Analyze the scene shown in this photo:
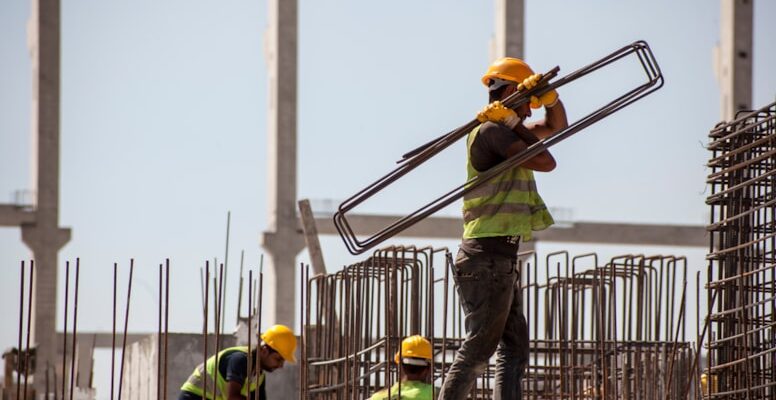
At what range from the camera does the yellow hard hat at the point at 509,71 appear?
26.4 feet

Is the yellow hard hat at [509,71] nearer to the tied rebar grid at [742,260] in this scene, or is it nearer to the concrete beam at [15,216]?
the tied rebar grid at [742,260]

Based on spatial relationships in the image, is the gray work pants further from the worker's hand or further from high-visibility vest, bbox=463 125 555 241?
the worker's hand

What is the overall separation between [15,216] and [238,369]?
21.9 metres

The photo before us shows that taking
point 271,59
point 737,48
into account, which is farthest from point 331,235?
point 737,48

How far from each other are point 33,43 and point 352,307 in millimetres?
21970

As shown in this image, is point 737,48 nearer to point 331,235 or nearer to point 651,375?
point 331,235

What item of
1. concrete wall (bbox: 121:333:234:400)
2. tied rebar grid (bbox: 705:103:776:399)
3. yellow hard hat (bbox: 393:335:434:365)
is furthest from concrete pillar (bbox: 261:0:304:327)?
tied rebar grid (bbox: 705:103:776:399)

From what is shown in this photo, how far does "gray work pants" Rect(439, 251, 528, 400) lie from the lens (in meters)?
7.97

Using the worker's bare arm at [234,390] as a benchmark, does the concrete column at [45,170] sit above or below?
above

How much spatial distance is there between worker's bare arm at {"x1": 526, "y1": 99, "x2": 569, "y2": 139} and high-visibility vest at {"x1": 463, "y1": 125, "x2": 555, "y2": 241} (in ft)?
0.85

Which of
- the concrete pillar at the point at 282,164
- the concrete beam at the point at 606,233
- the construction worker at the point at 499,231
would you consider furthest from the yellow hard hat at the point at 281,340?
the concrete beam at the point at 606,233

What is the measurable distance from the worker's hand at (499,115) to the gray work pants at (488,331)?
80cm

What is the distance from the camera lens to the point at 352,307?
11406 millimetres

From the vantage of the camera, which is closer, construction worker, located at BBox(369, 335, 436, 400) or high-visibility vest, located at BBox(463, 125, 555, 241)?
high-visibility vest, located at BBox(463, 125, 555, 241)
